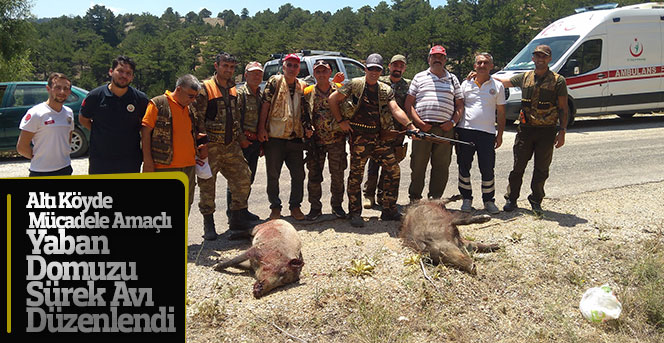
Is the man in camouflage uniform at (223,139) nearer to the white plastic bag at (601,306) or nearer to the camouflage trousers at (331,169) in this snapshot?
the camouflage trousers at (331,169)

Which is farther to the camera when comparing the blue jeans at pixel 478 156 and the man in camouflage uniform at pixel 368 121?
the blue jeans at pixel 478 156

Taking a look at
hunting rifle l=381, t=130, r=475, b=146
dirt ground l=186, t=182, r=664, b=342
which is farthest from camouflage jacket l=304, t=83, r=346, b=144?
dirt ground l=186, t=182, r=664, b=342

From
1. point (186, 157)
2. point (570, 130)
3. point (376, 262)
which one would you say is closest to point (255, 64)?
point (186, 157)

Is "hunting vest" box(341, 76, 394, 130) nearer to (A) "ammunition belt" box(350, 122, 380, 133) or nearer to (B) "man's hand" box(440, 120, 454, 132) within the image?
(A) "ammunition belt" box(350, 122, 380, 133)

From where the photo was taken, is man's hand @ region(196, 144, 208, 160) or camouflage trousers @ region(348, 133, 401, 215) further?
Result: camouflage trousers @ region(348, 133, 401, 215)

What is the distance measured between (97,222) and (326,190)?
4.68 meters

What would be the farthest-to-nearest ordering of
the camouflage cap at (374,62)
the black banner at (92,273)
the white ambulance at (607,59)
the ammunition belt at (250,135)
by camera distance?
the white ambulance at (607,59) → the ammunition belt at (250,135) → the camouflage cap at (374,62) → the black banner at (92,273)

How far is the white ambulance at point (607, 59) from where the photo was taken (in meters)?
12.5

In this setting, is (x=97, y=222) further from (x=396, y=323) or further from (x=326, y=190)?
(x=326, y=190)

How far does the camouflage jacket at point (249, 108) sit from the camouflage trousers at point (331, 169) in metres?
0.78

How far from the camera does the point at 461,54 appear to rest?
1594 inches

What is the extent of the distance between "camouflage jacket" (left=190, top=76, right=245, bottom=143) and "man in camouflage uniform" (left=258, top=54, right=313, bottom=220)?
0.51m

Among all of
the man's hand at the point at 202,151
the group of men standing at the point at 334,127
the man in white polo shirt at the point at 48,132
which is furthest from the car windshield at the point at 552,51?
the man in white polo shirt at the point at 48,132

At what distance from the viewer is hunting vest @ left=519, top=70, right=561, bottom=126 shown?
5.73 metres
